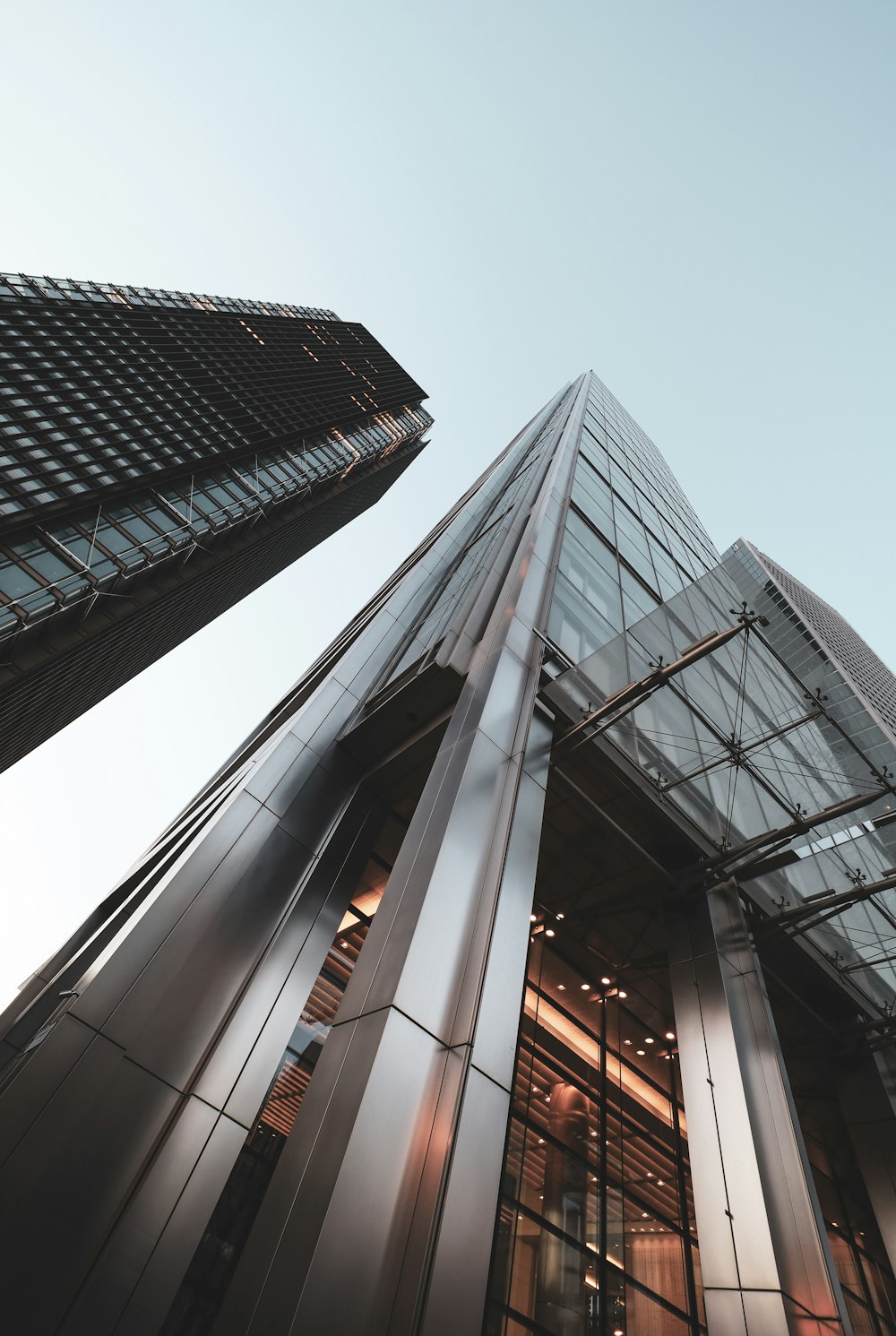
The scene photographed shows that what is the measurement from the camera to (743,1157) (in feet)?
30.3

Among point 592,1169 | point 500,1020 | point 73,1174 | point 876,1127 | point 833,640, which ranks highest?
point 833,640

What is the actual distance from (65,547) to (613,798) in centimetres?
3085

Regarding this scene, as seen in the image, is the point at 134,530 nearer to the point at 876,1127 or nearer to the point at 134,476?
the point at 134,476

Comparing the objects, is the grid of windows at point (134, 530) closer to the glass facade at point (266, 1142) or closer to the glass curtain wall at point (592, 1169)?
the glass facade at point (266, 1142)

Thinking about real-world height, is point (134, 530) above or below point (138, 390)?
below

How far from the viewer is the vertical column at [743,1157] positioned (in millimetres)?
8117

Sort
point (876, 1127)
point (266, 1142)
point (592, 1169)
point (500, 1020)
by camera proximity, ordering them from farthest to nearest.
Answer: point (876, 1127) < point (592, 1169) < point (266, 1142) < point (500, 1020)

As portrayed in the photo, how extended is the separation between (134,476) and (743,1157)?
41.8 meters

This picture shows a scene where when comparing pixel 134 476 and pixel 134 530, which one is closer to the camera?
pixel 134 530

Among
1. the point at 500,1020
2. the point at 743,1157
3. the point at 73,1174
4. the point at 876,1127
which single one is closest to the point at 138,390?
the point at 73,1174

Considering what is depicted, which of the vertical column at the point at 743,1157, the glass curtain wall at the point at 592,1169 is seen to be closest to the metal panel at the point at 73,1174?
the glass curtain wall at the point at 592,1169

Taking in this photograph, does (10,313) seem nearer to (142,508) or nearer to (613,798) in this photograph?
(142,508)

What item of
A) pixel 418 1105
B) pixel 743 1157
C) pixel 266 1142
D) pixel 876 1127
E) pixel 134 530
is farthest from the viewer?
pixel 134 530

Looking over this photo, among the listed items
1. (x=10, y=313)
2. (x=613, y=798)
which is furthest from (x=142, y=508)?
(x=613, y=798)
